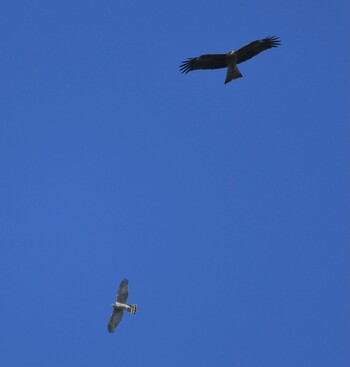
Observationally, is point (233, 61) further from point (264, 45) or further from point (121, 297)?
point (121, 297)

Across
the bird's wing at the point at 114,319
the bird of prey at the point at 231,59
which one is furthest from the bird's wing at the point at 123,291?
the bird of prey at the point at 231,59

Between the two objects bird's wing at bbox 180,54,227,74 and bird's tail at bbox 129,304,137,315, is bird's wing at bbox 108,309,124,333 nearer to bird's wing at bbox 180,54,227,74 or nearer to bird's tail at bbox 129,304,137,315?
bird's tail at bbox 129,304,137,315

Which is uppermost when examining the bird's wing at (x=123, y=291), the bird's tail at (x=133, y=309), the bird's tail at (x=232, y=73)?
the bird's tail at (x=232, y=73)

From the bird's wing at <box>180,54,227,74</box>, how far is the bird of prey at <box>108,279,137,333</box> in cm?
845

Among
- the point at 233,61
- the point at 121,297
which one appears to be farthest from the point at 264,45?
the point at 121,297

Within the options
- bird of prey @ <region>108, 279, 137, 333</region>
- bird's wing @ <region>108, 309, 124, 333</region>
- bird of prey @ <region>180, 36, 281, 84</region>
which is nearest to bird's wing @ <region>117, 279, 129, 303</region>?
bird of prey @ <region>108, 279, 137, 333</region>

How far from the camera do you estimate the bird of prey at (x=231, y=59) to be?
105 feet

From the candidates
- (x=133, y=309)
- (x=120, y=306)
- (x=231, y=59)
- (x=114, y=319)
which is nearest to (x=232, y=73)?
(x=231, y=59)

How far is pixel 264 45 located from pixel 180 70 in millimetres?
3115

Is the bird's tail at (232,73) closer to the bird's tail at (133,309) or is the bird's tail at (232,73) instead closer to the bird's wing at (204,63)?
the bird's wing at (204,63)

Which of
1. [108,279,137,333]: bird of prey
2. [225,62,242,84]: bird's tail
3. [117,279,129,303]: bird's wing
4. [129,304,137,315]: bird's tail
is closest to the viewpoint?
[225,62,242,84]: bird's tail

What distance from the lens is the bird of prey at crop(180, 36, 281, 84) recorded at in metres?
31.9

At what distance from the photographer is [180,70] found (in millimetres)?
32500

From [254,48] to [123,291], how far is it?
10300mm
